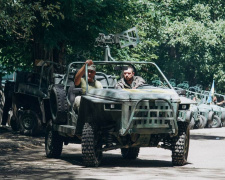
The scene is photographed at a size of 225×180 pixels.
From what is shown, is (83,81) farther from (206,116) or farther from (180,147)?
(206,116)

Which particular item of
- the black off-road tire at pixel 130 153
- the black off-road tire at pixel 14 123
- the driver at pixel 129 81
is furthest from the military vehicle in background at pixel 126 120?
the black off-road tire at pixel 14 123

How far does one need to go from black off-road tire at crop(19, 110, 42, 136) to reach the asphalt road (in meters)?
2.83

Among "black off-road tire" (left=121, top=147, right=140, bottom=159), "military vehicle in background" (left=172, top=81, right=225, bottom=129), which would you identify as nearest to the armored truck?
"black off-road tire" (left=121, top=147, right=140, bottom=159)

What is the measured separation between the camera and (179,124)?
1270cm

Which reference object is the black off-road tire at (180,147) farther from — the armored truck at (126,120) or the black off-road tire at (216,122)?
the black off-road tire at (216,122)

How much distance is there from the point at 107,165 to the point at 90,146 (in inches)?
33.3

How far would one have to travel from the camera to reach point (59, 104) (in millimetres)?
13086

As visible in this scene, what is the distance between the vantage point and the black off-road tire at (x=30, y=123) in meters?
20.7

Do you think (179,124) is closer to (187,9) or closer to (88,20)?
(88,20)

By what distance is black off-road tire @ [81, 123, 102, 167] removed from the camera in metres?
11.9

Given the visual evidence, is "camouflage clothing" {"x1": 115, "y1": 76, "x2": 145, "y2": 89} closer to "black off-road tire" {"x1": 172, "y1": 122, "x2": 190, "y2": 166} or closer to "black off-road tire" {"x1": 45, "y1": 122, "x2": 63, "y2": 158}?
"black off-road tire" {"x1": 172, "y1": 122, "x2": 190, "y2": 166}

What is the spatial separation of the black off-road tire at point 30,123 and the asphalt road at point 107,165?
2.83 meters

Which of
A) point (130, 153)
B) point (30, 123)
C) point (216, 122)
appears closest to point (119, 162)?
point (130, 153)

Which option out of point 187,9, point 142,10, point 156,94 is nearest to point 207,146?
point 156,94
